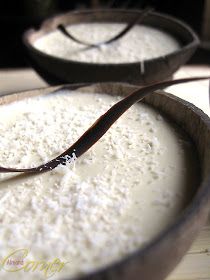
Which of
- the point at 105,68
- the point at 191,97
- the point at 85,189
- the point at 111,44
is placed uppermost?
the point at 111,44

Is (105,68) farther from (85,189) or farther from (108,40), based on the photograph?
(85,189)

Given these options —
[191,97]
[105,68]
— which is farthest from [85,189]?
[191,97]

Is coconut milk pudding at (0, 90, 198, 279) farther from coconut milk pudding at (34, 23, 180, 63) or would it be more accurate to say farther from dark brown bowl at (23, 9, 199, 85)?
coconut milk pudding at (34, 23, 180, 63)

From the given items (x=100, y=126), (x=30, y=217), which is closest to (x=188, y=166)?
(x=100, y=126)

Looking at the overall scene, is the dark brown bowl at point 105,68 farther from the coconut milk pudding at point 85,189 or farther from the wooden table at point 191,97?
the coconut milk pudding at point 85,189

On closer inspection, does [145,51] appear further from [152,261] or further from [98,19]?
[152,261]

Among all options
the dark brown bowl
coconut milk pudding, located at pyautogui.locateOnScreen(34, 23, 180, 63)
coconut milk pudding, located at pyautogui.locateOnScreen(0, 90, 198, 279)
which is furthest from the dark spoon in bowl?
coconut milk pudding, located at pyautogui.locateOnScreen(0, 90, 198, 279)
